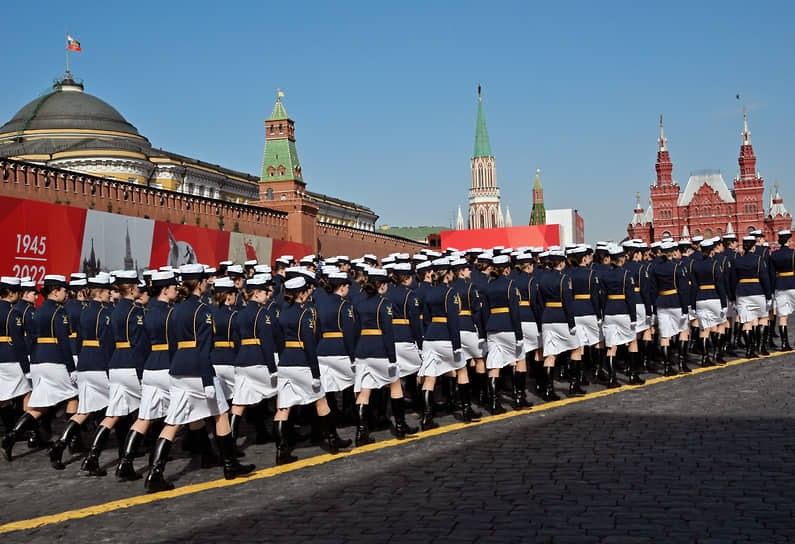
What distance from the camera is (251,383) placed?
27.5ft

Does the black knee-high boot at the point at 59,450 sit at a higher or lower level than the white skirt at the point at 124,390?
lower

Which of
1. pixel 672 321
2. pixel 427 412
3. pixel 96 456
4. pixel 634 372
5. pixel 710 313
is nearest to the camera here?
pixel 96 456

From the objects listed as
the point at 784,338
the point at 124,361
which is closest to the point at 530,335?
the point at 124,361

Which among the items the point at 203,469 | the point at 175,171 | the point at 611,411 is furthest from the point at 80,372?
the point at 175,171

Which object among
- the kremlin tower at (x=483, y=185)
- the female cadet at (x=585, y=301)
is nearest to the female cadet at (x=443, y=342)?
the female cadet at (x=585, y=301)

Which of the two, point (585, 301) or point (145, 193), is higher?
point (145, 193)

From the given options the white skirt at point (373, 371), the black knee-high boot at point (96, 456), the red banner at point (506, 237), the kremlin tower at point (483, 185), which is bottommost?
the black knee-high boot at point (96, 456)

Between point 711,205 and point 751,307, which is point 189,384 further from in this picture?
point 711,205

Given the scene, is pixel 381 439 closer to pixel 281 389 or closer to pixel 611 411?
pixel 281 389

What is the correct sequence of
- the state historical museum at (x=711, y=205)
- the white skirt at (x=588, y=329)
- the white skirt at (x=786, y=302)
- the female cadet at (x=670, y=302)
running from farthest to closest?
the state historical museum at (x=711, y=205), the white skirt at (x=786, y=302), the female cadet at (x=670, y=302), the white skirt at (x=588, y=329)

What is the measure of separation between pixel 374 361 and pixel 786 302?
9.09 metres

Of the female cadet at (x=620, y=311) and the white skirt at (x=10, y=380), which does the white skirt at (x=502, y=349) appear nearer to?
the female cadet at (x=620, y=311)

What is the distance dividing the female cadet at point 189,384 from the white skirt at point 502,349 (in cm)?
398

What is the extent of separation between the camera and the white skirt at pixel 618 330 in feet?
39.8
